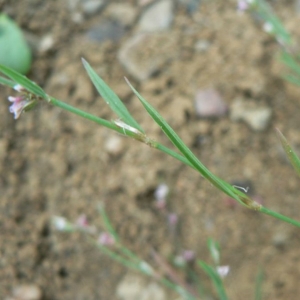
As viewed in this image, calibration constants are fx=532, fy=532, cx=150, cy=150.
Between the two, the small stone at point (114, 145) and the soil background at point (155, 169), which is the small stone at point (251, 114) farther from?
the small stone at point (114, 145)

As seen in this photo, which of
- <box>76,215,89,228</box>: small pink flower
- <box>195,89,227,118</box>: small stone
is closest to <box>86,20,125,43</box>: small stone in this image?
<box>195,89,227,118</box>: small stone

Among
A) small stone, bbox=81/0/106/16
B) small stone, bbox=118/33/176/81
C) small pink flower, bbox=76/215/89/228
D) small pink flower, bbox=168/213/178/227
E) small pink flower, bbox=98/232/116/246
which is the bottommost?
small pink flower, bbox=168/213/178/227

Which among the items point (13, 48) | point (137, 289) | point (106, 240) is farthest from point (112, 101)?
point (13, 48)

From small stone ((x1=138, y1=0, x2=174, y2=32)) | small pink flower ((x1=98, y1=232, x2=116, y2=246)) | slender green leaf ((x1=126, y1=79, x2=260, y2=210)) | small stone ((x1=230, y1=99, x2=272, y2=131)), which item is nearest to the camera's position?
slender green leaf ((x1=126, y1=79, x2=260, y2=210))

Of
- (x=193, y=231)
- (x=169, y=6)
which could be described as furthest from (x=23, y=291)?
(x=169, y=6)

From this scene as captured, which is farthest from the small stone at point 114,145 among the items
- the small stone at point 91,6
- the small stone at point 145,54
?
the small stone at point 91,6

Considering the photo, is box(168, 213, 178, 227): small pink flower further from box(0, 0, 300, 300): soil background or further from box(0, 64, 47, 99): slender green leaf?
box(0, 64, 47, 99): slender green leaf

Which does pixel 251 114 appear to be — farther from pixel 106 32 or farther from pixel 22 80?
pixel 22 80
